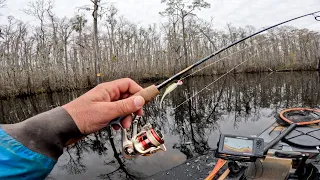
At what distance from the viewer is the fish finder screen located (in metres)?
3.13

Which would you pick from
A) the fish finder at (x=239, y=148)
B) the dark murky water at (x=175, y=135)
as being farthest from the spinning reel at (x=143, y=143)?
the fish finder at (x=239, y=148)

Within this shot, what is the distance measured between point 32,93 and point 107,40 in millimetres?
23644

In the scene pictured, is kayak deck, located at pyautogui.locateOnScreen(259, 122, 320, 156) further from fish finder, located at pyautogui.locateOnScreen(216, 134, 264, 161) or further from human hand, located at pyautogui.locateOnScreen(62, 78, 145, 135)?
human hand, located at pyautogui.locateOnScreen(62, 78, 145, 135)

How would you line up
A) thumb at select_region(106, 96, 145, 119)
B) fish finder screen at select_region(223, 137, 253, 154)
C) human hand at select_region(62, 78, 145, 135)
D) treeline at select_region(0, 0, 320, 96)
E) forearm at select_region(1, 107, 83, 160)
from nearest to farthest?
1. forearm at select_region(1, 107, 83, 160)
2. human hand at select_region(62, 78, 145, 135)
3. thumb at select_region(106, 96, 145, 119)
4. fish finder screen at select_region(223, 137, 253, 154)
5. treeline at select_region(0, 0, 320, 96)

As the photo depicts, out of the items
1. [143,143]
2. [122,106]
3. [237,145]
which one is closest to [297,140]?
[237,145]

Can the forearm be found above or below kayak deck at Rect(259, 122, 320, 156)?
above

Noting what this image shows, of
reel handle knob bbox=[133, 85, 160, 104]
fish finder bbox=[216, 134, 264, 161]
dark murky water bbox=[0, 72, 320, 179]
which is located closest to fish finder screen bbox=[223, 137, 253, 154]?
fish finder bbox=[216, 134, 264, 161]

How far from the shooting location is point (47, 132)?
3.34 ft

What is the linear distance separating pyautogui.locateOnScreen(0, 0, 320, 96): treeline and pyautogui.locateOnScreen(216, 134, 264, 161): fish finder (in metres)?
13.8

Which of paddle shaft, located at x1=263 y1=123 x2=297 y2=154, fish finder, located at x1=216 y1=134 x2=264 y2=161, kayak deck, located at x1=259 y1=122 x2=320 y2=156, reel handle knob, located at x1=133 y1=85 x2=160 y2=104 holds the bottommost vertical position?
kayak deck, located at x1=259 y1=122 x2=320 y2=156

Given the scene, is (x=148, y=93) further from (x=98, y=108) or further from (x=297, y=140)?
(x=297, y=140)

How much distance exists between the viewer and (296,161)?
3711 millimetres

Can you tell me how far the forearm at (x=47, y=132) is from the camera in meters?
0.93

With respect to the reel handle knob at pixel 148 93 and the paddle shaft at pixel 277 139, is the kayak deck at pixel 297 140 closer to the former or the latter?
the paddle shaft at pixel 277 139
